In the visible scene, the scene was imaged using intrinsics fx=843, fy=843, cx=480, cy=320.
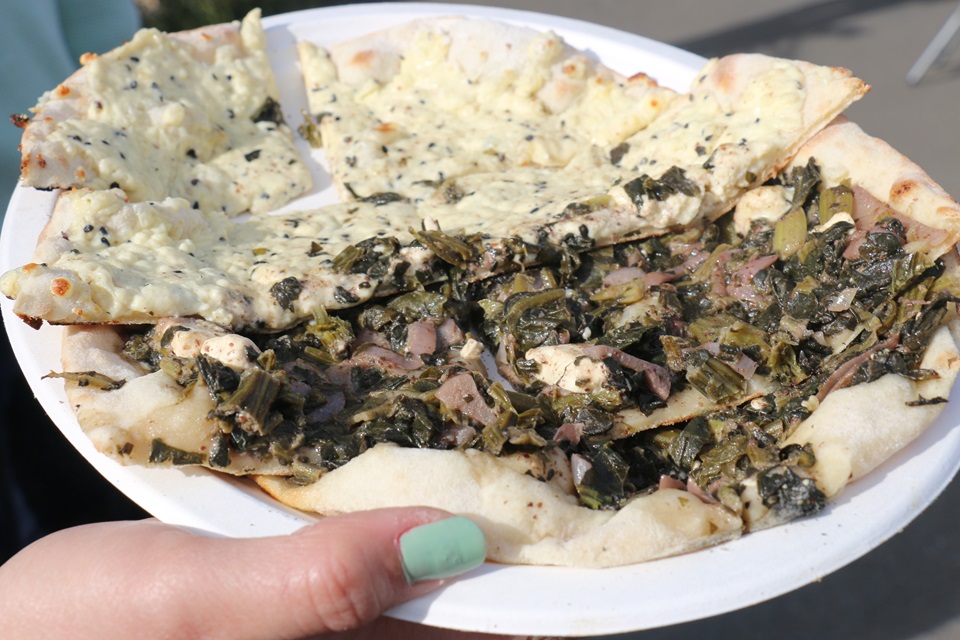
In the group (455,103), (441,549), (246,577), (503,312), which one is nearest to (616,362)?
(503,312)

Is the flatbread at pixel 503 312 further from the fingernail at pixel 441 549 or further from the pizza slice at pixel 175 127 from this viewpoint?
the fingernail at pixel 441 549

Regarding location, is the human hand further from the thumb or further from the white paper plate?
the white paper plate

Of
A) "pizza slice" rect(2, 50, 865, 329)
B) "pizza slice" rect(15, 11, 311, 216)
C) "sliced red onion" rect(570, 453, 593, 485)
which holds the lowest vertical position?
"sliced red onion" rect(570, 453, 593, 485)

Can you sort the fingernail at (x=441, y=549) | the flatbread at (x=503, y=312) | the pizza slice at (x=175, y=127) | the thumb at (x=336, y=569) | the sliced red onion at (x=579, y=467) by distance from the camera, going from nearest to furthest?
the thumb at (x=336, y=569) → the fingernail at (x=441, y=549) → the flatbread at (x=503, y=312) → the sliced red onion at (x=579, y=467) → the pizza slice at (x=175, y=127)

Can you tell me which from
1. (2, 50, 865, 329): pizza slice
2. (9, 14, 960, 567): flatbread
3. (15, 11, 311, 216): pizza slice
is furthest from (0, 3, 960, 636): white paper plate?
(15, 11, 311, 216): pizza slice

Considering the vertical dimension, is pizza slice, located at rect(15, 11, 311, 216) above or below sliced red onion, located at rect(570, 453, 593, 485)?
above

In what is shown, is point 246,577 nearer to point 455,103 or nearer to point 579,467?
point 579,467

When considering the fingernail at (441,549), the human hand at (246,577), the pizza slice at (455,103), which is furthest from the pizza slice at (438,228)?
the fingernail at (441,549)

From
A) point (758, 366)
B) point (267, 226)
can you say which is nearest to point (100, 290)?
point (267, 226)
